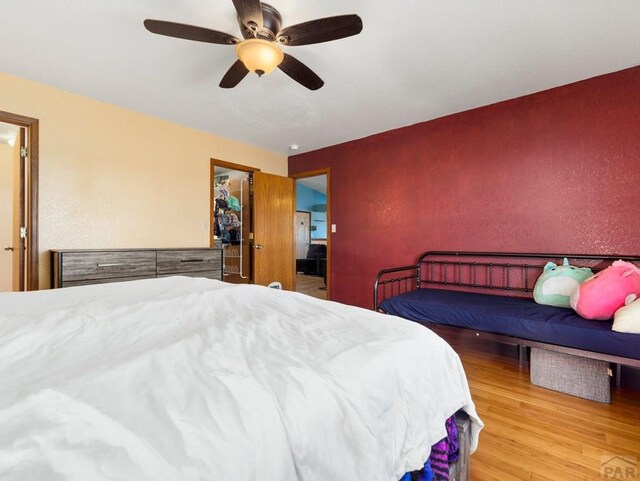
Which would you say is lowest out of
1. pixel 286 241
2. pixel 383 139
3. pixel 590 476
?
pixel 590 476

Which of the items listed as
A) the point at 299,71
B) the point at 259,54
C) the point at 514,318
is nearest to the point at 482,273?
Result: the point at 514,318

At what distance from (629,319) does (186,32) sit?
2866mm

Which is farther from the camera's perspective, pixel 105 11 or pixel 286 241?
pixel 286 241

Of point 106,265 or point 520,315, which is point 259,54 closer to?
Answer: point 106,265

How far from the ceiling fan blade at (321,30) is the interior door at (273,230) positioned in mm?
2654

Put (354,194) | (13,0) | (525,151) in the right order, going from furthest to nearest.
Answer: (354,194) → (525,151) → (13,0)

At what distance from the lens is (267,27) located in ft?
5.71

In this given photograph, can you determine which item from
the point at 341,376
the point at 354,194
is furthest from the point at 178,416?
the point at 354,194

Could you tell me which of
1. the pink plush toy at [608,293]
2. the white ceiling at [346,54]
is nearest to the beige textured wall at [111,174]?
the white ceiling at [346,54]

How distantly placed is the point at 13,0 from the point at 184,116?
156 centimetres

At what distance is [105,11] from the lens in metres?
1.75

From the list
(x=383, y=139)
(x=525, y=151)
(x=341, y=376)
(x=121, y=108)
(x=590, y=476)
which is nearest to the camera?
(x=341, y=376)

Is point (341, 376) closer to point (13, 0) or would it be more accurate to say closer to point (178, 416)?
point (178, 416)

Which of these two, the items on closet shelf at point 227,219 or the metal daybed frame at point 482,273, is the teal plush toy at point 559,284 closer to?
the metal daybed frame at point 482,273
